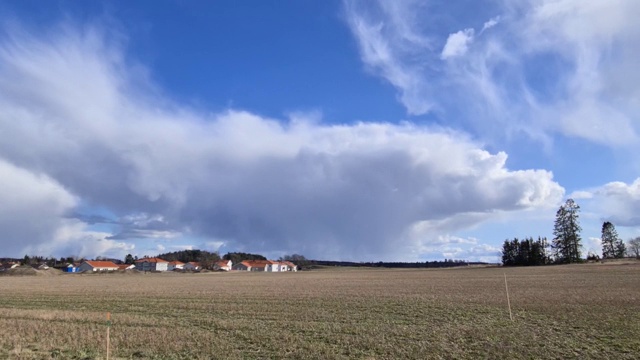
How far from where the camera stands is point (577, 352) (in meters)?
14.8

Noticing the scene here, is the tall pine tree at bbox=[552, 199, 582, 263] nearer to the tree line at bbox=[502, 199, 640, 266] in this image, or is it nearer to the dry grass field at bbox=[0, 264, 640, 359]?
the tree line at bbox=[502, 199, 640, 266]

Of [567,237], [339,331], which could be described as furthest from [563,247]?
[339,331]

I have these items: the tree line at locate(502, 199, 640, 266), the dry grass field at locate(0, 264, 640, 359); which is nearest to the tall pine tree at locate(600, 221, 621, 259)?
the tree line at locate(502, 199, 640, 266)

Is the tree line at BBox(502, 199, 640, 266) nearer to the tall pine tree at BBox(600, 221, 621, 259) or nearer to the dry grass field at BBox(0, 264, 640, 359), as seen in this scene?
the tall pine tree at BBox(600, 221, 621, 259)

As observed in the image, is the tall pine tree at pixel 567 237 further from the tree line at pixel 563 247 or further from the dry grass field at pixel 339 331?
the dry grass field at pixel 339 331

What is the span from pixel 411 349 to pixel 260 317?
10745 millimetres

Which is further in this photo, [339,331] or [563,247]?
[563,247]

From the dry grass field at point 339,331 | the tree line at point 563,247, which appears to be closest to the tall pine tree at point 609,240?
the tree line at point 563,247

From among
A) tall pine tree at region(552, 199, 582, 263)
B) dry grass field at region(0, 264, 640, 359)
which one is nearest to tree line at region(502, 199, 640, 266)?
tall pine tree at region(552, 199, 582, 263)

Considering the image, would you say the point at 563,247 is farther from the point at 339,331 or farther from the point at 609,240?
the point at 339,331

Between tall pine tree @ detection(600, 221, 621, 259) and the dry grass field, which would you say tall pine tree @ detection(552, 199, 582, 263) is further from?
the dry grass field

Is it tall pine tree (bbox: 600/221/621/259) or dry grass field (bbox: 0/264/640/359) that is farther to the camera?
tall pine tree (bbox: 600/221/621/259)

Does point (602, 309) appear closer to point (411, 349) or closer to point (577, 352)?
point (577, 352)

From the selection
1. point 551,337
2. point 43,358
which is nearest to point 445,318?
point 551,337
